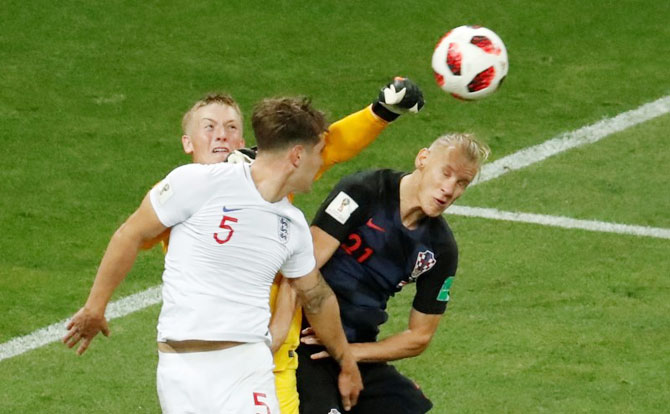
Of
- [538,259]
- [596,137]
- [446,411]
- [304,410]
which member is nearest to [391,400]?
[304,410]

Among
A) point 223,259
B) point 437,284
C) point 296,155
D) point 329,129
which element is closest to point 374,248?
point 437,284

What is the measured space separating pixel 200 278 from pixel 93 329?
524 mm

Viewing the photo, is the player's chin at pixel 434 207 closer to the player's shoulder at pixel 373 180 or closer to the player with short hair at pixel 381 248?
the player with short hair at pixel 381 248

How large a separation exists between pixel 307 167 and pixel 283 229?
0.26 metres

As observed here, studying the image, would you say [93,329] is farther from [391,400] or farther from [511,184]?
[511,184]

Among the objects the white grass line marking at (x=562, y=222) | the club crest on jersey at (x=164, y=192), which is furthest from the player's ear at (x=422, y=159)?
the white grass line marking at (x=562, y=222)

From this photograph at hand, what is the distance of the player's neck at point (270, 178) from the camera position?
6082 mm

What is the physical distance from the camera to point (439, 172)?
690cm

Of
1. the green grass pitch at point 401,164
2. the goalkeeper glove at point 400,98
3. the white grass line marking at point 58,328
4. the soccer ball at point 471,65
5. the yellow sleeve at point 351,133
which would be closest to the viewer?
the goalkeeper glove at point 400,98

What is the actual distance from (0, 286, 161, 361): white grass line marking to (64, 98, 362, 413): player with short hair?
2.77 m

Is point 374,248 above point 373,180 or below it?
below

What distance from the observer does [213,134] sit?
23.9 ft

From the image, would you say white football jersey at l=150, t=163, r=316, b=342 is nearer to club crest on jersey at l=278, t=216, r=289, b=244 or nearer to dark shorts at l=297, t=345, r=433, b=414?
club crest on jersey at l=278, t=216, r=289, b=244

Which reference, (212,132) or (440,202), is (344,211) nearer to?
(440,202)
